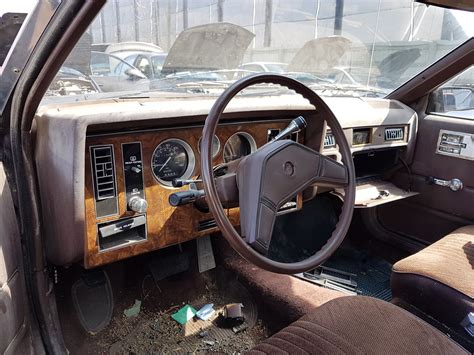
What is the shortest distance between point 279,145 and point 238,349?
1.15 meters

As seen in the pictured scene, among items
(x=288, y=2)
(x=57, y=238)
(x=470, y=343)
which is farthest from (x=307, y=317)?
(x=288, y=2)

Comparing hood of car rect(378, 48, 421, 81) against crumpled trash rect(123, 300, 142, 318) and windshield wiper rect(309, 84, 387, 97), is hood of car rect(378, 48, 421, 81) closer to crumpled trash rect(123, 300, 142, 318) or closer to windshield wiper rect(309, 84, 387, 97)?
windshield wiper rect(309, 84, 387, 97)

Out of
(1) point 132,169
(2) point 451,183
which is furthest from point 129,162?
(2) point 451,183

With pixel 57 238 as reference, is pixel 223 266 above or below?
below

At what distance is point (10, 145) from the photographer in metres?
1.32

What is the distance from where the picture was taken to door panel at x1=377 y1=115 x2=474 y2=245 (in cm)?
245

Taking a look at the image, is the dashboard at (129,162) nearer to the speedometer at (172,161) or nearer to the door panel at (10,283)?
the speedometer at (172,161)

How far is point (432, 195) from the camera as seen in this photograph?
103 inches

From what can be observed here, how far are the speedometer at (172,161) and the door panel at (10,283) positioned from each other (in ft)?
1.78

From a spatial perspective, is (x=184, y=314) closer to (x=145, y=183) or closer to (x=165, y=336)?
(x=165, y=336)

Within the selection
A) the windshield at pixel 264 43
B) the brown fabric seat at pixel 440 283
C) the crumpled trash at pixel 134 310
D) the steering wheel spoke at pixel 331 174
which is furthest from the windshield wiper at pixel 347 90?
the crumpled trash at pixel 134 310

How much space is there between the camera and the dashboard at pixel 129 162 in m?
1.41

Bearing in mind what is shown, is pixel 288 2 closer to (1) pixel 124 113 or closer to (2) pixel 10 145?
(1) pixel 124 113

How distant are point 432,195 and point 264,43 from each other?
148cm
